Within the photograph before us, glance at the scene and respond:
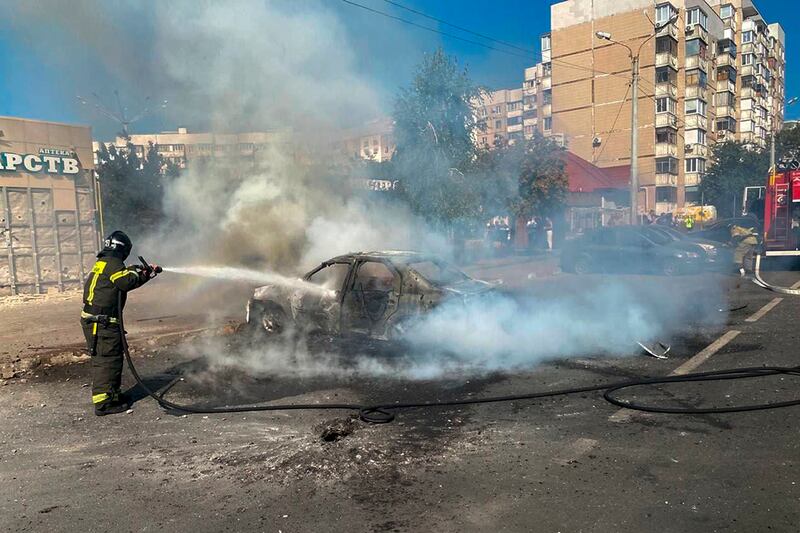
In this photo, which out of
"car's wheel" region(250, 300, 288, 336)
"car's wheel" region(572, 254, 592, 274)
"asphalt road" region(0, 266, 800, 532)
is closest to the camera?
"asphalt road" region(0, 266, 800, 532)

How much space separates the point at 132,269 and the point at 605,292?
354 inches

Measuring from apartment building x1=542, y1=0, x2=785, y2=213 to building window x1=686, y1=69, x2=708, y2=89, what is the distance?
8cm

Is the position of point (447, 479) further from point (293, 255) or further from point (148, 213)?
point (148, 213)

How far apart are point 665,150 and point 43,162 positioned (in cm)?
4526

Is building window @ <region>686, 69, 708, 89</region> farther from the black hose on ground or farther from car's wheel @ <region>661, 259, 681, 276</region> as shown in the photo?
the black hose on ground

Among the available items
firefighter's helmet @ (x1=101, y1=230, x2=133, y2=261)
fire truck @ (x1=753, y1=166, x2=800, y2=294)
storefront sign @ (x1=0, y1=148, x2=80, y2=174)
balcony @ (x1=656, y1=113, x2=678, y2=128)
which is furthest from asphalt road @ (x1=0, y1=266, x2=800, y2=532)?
balcony @ (x1=656, y1=113, x2=678, y2=128)

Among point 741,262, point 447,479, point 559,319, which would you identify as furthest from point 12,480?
point 741,262

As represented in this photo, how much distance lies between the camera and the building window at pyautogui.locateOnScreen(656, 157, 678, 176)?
153 feet

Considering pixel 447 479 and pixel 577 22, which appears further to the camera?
pixel 577 22

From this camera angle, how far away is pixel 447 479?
365cm

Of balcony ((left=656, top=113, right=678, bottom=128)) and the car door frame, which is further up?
balcony ((left=656, top=113, right=678, bottom=128))

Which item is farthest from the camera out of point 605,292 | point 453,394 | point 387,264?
point 605,292

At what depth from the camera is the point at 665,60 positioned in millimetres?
45625

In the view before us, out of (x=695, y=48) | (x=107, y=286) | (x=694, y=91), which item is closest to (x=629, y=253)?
(x=107, y=286)
